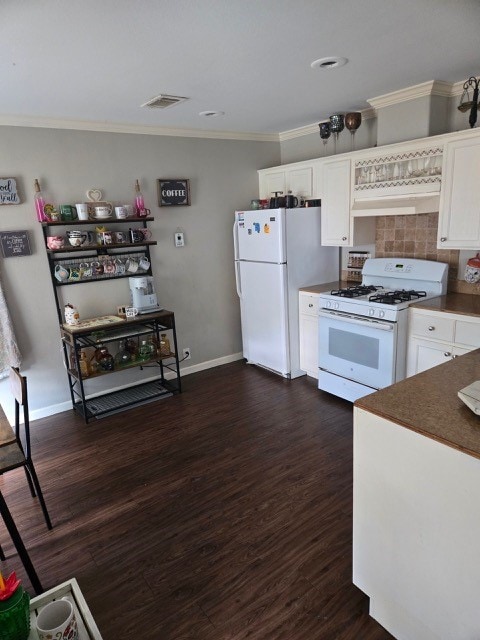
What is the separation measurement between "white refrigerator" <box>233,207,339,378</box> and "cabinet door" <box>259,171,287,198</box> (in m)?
0.56

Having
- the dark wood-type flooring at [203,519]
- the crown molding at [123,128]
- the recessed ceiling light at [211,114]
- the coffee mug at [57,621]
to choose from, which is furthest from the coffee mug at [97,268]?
the coffee mug at [57,621]

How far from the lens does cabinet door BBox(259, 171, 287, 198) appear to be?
4336 millimetres

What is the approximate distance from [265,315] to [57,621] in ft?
10.4

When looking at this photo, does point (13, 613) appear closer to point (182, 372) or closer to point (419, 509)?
point (419, 509)

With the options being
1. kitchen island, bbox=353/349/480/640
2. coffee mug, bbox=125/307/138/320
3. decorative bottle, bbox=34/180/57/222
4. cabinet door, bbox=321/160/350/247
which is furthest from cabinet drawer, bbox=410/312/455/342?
decorative bottle, bbox=34/180/57/222

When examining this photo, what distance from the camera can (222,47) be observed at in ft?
6.86

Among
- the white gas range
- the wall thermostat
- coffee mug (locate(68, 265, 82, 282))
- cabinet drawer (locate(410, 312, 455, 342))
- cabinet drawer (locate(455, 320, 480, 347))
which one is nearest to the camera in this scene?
cabinet drawer (locate(455, 320, 480, 347))

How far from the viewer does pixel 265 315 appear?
13.7 ft

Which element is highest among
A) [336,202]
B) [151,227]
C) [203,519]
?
[336,202]

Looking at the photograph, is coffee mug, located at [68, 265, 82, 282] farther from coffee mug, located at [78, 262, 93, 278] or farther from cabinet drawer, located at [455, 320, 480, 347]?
cabinet drawer, located at [455, 320, 480, 347]

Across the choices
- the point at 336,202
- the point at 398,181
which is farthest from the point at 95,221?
the point at 398,181

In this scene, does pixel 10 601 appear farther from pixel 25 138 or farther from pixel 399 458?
pixel 25 138

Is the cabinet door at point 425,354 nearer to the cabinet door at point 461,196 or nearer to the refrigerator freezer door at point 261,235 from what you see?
the cabinet door at point 461,196

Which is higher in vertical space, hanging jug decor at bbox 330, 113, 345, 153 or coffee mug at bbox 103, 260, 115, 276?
hanging jug decor at bbox 330, 113, 345, 153
